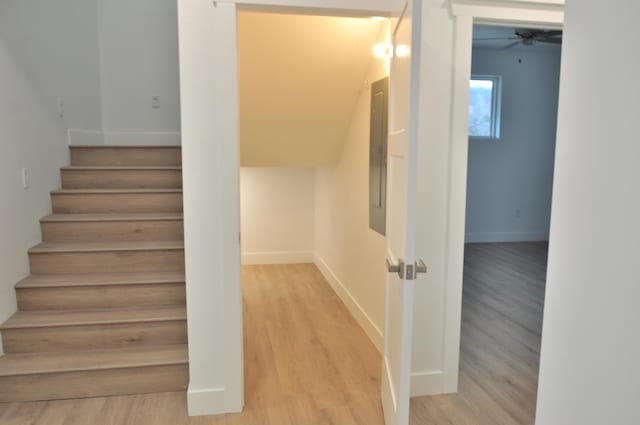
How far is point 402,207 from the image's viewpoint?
191cm

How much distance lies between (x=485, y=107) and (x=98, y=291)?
5.82 m

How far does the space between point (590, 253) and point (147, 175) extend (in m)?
3.46

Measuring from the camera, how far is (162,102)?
16.0 feet

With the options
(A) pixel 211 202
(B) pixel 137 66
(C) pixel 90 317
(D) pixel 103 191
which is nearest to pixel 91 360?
(C) pixel 90 317

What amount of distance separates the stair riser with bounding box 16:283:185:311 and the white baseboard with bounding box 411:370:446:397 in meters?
1.52

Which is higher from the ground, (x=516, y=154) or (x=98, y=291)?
(x=516, y=154)

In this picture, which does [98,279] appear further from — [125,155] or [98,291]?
[125,155]

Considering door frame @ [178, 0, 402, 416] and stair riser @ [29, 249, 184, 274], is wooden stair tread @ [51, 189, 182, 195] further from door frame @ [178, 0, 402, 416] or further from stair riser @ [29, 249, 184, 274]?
door frame @ [178, 0, 402, 416]

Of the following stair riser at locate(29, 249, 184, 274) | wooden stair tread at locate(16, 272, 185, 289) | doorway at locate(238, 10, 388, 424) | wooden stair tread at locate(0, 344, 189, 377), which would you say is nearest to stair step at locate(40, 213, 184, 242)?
stair riser at locate(29, 249, 184, 274)

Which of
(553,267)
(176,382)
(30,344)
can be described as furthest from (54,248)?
(553,267)

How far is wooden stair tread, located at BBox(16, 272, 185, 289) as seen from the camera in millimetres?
2963

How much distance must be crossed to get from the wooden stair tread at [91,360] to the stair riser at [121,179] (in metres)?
1.40

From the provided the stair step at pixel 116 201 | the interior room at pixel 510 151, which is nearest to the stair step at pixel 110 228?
the stair step at pixel 116 201

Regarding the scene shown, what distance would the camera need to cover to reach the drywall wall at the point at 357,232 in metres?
3.34
